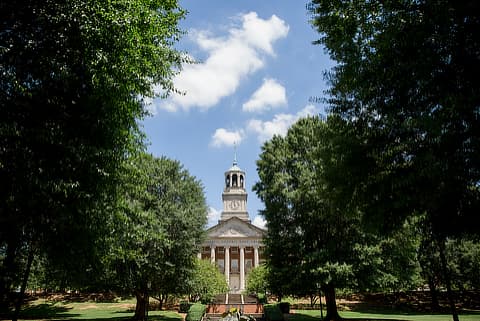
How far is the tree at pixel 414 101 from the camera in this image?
676 cm

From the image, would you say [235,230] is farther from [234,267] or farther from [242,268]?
[234,267]

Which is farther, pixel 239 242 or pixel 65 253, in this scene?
pixel 239 242

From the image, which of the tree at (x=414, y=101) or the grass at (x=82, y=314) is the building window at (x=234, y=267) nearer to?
the grass at (x=82, y=314)

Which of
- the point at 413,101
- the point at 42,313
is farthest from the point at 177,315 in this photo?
the point at 413,101

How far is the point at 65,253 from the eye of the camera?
1033 centimetres

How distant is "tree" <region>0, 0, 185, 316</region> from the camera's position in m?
7.62

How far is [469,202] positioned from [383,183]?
1769mm

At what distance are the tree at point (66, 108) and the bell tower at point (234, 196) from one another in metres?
65.2

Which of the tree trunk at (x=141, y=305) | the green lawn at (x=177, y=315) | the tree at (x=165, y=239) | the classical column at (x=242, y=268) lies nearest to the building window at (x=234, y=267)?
the classical column at (x=242, y=268)

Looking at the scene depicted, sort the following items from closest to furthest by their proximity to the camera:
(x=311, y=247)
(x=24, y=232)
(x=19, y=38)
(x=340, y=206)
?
(x=19, y=38) < (x=24, y=232) < (x=340, y=206) < (x=311, y=247)

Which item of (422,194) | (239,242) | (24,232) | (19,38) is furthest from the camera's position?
(239,242)

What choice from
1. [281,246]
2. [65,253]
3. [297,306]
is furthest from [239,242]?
[65,253]

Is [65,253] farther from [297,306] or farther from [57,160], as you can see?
[297,306]

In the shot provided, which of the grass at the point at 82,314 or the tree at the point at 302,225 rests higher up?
the tree at the point at 302,225
